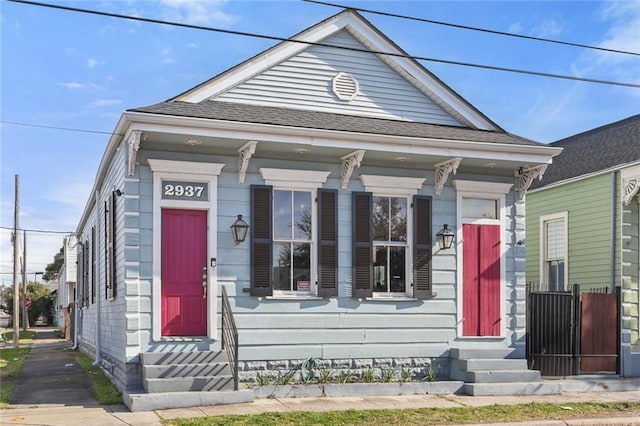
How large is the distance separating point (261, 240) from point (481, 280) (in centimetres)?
418

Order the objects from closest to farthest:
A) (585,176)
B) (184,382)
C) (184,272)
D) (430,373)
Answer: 1. (184,382)
2. (184,272)
3. (430,373)
4. (585,176)

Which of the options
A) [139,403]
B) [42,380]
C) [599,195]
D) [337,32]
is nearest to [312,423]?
[139,403]

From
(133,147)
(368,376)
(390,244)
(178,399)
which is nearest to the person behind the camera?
(178,399)

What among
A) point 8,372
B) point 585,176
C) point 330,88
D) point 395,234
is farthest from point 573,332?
point 8,372

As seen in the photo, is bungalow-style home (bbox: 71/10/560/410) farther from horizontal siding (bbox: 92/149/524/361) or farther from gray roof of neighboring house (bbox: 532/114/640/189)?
gray roof of neighboring house (bbox: 532/114/640/189)

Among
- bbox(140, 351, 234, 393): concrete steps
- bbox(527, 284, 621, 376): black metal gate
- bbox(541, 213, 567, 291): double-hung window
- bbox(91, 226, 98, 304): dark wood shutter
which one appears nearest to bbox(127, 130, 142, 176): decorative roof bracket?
bbox(140, 351, 234, 393): concrete steps

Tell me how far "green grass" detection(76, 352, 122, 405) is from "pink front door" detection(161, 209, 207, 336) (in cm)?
119

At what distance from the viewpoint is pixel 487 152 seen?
12031mm

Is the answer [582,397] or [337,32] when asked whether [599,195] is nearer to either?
[582,397]

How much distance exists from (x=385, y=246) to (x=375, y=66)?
3364 millimetres

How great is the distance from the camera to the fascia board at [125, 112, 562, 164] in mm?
10188

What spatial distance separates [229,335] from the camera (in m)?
10.6

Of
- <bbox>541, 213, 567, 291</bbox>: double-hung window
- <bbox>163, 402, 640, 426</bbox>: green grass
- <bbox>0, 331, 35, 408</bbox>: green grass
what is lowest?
<bbox>0, 331, 35, 408</bbox>: green grass

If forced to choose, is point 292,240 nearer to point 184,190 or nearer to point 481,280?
point 184,190
